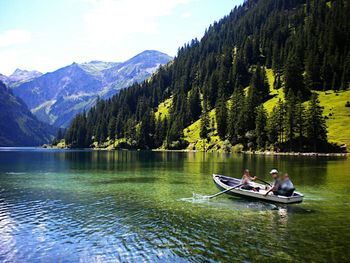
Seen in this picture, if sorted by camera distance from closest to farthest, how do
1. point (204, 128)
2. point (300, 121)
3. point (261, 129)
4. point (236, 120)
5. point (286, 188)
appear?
point (286, 188) → point (300, 121) → point (261, 129) → point (236, 120) → point (204, 128)

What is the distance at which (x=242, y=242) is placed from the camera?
68.1ft

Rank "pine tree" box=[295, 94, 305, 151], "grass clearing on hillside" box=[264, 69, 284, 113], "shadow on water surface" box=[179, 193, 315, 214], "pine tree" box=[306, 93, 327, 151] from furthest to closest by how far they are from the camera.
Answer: "grass clearing on hillside" box=[264, 69, 284, 113]
"pine tree" box=[295, 94, 305, 151]
"pine tree" box=[306, 93, 327, 151]
"shadow on water surface" box=[179, 193, 315, 214]

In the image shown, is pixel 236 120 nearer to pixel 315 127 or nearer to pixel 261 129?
pixel 261 129

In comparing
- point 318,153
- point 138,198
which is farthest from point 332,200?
point 318,153

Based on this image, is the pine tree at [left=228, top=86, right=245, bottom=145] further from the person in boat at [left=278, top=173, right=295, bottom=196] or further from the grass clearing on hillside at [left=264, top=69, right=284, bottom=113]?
the person in boat at [left=278, top=173, right=295, bottom=196]

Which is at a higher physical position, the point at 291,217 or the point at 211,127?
the point at 211,127

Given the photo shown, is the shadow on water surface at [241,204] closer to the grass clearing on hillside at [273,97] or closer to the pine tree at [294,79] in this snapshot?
the grass clearing on hillside at [273,97]

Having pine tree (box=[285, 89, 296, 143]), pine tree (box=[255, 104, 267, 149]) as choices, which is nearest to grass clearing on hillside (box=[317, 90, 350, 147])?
pine tree (box=[285, 89, 296, 143])

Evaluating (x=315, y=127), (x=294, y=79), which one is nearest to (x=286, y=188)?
(x=315, y=127)

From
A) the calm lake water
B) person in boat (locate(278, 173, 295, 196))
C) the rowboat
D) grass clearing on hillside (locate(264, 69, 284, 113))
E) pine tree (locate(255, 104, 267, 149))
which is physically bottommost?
the calm lake water

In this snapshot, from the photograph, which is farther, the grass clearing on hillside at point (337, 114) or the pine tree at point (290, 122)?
the pine tree at point (290, 122)

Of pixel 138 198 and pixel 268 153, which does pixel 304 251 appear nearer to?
pixel 138 198

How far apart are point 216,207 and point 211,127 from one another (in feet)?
479

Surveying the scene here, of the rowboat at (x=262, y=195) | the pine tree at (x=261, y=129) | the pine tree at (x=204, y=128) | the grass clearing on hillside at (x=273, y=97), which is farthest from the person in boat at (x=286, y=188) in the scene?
the pine tree at (x=204, y=128)
